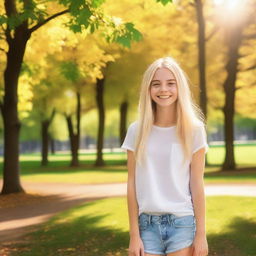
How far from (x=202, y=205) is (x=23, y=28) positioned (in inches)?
524

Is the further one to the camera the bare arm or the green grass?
the green grass

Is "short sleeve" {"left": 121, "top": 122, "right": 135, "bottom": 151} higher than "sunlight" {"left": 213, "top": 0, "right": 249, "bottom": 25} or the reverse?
the reverse

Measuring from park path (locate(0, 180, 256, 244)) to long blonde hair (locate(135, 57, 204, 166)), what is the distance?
6845mm

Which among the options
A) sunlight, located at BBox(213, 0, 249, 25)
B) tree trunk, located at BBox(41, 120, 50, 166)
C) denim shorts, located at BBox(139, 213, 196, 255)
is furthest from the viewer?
tree trunk, located at BBox(41, 120, 50, 166)

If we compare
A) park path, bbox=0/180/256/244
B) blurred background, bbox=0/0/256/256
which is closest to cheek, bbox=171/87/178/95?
blurred background, bbox=0/0/256/256

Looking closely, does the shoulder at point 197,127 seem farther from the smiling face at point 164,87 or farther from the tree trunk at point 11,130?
the tree trunk at point 11,130

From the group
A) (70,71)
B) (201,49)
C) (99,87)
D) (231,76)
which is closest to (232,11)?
(201,49)

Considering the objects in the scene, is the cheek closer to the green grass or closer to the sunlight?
the green grass

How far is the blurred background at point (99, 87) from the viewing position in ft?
33.1

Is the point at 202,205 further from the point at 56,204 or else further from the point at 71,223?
the point at 56,204

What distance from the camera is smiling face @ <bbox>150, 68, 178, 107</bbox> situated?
3584 millimetres

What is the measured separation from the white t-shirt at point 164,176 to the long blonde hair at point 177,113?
0.04 metres

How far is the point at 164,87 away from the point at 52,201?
12.5 meters

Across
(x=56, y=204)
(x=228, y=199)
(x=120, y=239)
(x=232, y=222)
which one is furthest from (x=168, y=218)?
(x=56, y=204)
